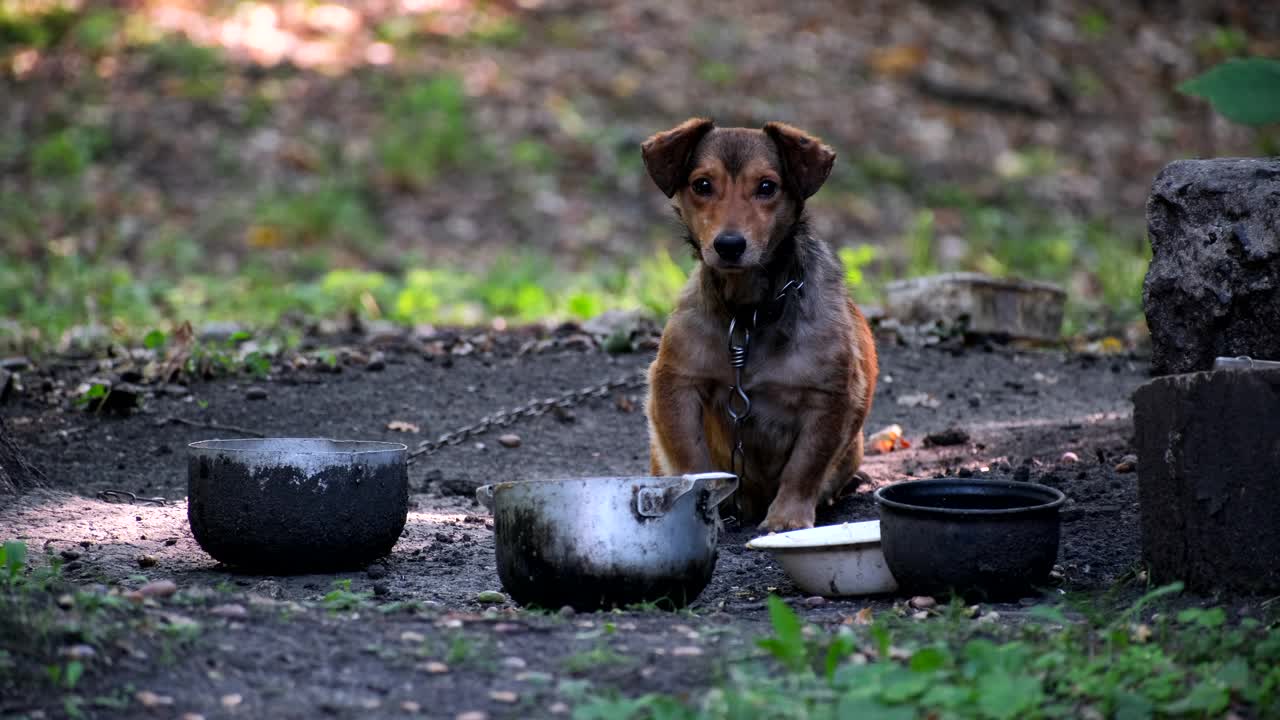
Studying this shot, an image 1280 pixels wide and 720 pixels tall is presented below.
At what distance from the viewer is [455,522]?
5379 mm

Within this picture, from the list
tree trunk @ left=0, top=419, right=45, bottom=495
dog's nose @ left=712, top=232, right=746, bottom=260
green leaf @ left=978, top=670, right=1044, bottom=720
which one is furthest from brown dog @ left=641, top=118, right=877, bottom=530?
tree trunk @ left=0, top=419, right=45, bottom=495

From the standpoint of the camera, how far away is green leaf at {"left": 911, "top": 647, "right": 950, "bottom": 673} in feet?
9.75

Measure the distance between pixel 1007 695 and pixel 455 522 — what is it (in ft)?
9.88

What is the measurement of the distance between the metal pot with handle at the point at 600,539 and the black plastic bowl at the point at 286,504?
0.71 metres

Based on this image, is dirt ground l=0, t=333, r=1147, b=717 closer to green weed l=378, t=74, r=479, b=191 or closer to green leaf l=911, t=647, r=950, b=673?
green leaf l=911, t=647, r=950, b=673

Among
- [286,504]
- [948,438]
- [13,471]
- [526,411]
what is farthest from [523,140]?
[286,504]

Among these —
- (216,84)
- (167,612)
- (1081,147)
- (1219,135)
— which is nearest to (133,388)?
(167,612)

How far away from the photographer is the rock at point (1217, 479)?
3.58m

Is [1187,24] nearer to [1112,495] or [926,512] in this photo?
[1112,495]

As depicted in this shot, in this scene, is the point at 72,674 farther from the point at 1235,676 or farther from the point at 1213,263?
the point at 1213,263

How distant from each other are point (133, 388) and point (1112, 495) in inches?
185

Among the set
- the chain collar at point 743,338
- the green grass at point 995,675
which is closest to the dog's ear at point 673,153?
the chain collar at point 743,338

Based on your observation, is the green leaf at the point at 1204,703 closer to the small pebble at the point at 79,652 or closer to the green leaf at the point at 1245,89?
the green leaf at the point at 1245,89

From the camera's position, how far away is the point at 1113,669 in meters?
2.99
